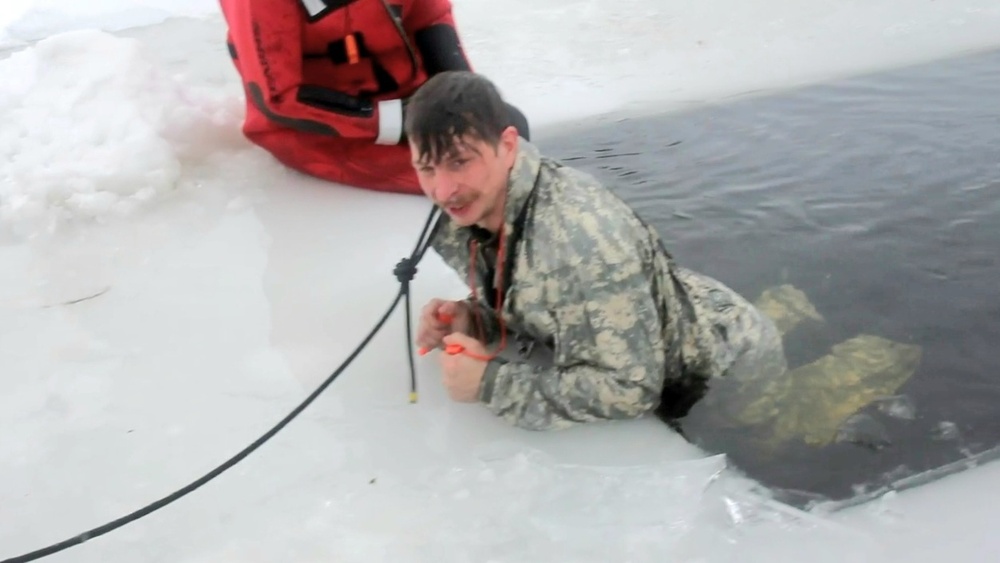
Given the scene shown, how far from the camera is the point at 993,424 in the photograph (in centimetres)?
157

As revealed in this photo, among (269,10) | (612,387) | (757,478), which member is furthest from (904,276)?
(269,10)

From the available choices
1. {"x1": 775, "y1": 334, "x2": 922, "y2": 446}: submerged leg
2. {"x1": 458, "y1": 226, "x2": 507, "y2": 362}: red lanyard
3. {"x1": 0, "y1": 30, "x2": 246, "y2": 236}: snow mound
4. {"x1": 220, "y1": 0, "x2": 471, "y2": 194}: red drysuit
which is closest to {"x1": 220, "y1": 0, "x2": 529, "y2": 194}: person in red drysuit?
{"x1": 220, "y1": 0, "x2": 471, "y2": 194}: red drysuit

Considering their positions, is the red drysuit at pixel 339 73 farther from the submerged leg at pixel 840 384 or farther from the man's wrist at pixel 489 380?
the submerged leg at pixel 840 384

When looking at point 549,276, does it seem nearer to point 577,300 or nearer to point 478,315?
point 577,300

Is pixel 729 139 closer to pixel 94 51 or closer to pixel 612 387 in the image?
pixel 612 387

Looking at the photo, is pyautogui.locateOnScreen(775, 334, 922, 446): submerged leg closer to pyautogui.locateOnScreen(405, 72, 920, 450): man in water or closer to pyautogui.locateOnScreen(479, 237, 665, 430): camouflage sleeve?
pyautogui.locateOnScreen(405, 72, 920, 450): man in water

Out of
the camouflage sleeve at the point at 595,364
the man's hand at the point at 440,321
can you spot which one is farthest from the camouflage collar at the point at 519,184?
the man's hand at the point at 440,321

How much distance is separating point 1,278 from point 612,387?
136 cm

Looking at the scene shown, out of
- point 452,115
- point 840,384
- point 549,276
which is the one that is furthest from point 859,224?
point 452,115

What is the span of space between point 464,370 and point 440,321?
0.16 m

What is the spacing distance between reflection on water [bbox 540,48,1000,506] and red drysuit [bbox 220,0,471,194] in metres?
0.63

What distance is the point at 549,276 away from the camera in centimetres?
119

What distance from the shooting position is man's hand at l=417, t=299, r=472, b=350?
141 centimetres

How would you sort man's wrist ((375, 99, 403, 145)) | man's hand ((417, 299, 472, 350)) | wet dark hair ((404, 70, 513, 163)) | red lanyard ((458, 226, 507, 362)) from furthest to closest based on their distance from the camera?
man's wrist ((375, 99, 403, 145)) → man's hand ((417, 299, 472, 350)) → red lanyard ((458, 226, 507, 362)) → wet dark hair ((404, 70, 513, 163))
